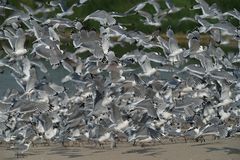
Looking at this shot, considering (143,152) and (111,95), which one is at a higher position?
(111,95)

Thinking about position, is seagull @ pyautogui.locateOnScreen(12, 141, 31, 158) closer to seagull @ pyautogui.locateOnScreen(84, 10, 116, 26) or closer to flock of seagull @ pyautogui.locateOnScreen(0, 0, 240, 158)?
flock of seagull @ pyautogui.locateOnScreen(0, 0, 240, 158)

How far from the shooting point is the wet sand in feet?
43.2

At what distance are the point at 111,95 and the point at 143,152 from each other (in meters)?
1.21

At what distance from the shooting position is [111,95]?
14.0 metres

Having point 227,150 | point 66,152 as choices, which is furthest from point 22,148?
point 227,150

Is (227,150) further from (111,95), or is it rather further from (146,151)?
(111,95)

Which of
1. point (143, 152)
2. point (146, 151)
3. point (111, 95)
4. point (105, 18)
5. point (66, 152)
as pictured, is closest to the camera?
point (143, 152)

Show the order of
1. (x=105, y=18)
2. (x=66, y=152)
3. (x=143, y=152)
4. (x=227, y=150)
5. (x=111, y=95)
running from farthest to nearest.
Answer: (x=105, y=18) < (x=111, y=95) < (x=66, y=152) < (x=143, y=152) < (x=227, y=150)

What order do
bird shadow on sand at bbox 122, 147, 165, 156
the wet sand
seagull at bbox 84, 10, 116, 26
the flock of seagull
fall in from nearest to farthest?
the wet sand < bird shadow on sand at bbox 122, 147, 165, 156 < the flock of seagull < seagull at bbox 84, 10, 116, 26

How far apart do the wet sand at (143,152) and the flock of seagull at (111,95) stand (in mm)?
174

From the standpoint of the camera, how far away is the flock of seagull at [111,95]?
14.0 meters

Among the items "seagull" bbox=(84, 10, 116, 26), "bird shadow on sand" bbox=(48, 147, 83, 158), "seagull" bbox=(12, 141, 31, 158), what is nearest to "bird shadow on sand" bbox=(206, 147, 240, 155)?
"bird shadow on sand" bbox=(48, 147, 83, 158)

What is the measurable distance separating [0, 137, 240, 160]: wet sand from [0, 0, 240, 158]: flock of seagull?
174 millimetres

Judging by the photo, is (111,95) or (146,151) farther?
(111,95)
